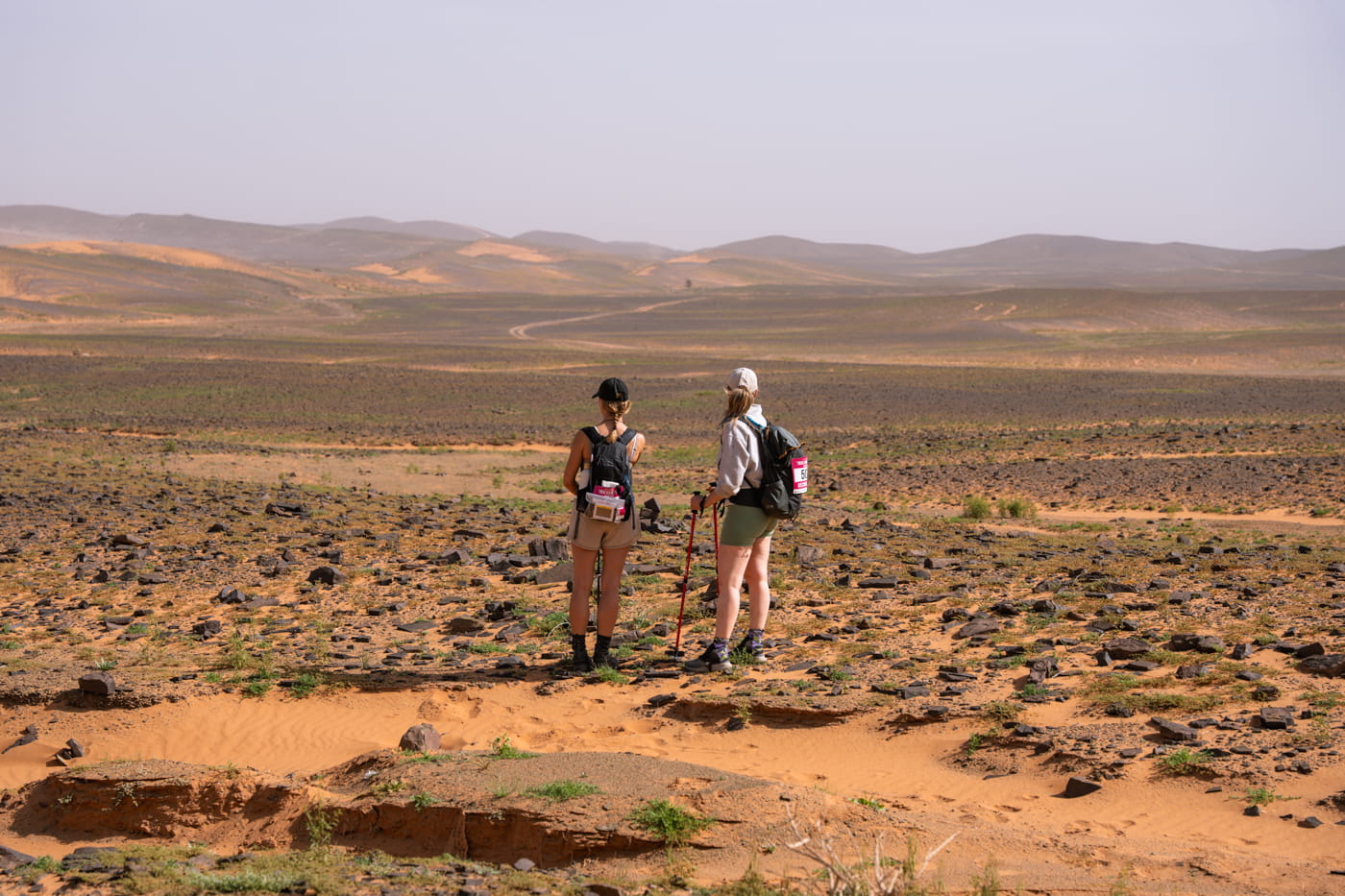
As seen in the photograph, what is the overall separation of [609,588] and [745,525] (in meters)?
0.98

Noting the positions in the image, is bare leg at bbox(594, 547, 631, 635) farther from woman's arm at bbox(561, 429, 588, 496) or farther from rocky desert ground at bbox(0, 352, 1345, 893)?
woman's arm at bbox(561, 429, 588, 496)

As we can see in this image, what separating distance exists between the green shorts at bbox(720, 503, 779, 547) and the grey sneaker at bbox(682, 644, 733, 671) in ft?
2.49

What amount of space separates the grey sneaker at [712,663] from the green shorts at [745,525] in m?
0.76

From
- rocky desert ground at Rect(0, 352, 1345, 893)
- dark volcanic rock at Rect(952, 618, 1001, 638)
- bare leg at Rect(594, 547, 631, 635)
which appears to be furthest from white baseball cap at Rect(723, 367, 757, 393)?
dark volcanic rock at Rect(952, 618, 1001, 638)

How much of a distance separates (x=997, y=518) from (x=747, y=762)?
11.3m

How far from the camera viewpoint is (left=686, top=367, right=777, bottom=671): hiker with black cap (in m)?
7.05

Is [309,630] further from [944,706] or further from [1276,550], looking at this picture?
[1276,550]

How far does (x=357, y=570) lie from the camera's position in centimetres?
1079

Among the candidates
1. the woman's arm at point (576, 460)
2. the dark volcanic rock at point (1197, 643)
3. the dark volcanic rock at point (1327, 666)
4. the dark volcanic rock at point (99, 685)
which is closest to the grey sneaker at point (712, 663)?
the woman's arm at point (576, 460)

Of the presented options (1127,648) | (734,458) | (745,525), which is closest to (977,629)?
(1127,648)

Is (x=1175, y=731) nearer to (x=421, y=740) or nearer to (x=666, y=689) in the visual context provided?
(x=666, y=689)

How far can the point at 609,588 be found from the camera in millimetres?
7488

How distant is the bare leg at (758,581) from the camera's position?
7430 millimetres

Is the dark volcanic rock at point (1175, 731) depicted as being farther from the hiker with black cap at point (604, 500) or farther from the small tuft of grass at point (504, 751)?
the small tuft of grass at point (504, 751)
